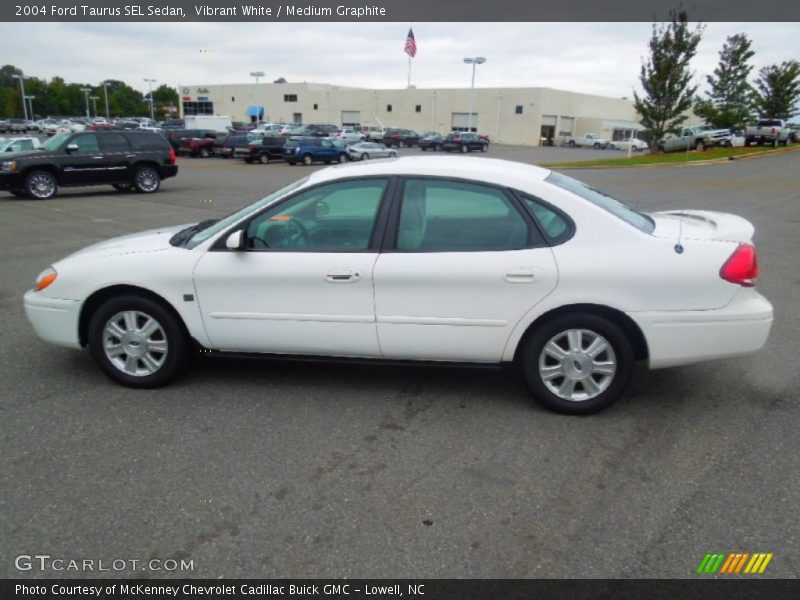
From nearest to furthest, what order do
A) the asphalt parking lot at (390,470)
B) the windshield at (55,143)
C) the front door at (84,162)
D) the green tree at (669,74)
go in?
the asphalt parking lot at (390,470), the windshield at (55,143), the front door at (84,162), the green tree at (669,74)

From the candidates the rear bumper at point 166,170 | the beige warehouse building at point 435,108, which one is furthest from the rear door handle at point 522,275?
the beige warehouse building at point 435,108

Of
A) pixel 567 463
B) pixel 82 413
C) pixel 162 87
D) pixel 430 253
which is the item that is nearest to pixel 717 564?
pixel 567 463

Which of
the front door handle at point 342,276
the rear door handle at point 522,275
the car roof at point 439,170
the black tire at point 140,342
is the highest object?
the car roof at point 439,170

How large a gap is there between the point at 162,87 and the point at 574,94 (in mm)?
112608

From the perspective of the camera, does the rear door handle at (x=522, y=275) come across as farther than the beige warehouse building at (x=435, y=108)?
No

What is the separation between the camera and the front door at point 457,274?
152 inches

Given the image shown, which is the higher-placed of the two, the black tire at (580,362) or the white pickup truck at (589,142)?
the white pickup truck at (589,142)

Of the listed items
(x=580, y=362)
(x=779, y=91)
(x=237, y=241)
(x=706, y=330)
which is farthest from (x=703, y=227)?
(x=779, y=91)

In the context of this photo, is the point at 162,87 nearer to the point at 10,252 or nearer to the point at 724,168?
the point at 724,168

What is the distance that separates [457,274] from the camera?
3896 mm

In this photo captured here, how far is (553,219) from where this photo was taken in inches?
155

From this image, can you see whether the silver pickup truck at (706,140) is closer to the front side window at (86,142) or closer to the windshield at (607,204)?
the front side window at (86,142)

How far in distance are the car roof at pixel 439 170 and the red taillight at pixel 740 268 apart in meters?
1.28

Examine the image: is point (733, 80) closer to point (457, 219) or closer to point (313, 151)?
point (313, 151)
